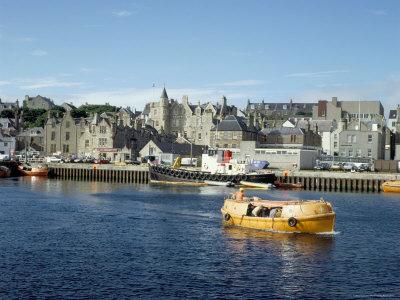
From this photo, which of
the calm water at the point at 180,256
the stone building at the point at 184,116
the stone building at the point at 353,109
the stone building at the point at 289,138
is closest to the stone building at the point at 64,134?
the stone building at the point at 184,116

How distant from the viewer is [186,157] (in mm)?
134875

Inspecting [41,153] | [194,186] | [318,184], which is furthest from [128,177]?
[41,153]

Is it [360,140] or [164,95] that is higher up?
[164,95]

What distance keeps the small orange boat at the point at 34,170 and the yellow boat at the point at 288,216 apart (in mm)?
72855

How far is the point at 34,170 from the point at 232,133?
1677 inches

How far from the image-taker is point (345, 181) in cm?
9906

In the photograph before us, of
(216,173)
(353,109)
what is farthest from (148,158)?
(353,109)

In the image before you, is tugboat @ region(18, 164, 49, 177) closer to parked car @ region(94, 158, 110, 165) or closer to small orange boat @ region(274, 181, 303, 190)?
parked car @ region(94, 158, 110, 165)

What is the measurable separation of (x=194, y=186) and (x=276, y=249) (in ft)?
190

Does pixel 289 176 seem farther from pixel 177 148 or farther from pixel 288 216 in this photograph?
pixel 288 216

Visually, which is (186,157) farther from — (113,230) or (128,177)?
(113,230)

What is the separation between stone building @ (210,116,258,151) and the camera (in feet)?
445

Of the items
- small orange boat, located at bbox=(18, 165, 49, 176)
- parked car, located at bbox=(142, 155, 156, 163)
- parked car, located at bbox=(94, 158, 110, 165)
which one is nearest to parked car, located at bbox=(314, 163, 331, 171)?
parked car, located at bbox=(142, 155, 156, 163)

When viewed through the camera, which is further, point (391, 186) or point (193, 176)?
point (193, 176)
